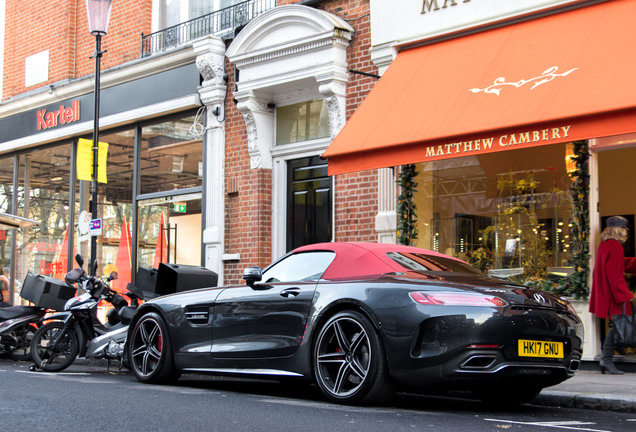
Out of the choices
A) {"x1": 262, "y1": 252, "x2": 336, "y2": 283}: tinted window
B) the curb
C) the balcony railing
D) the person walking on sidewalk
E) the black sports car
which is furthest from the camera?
the balcony railing

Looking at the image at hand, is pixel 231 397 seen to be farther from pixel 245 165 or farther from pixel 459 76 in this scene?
pixel 245 165

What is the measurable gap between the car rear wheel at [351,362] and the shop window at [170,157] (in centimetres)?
905

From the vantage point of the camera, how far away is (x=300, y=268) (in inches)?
294

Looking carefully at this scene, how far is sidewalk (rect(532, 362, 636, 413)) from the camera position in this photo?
671 cm

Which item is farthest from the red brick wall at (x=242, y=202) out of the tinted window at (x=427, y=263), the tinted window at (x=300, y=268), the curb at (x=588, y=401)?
the curb at (x=588, y=401)

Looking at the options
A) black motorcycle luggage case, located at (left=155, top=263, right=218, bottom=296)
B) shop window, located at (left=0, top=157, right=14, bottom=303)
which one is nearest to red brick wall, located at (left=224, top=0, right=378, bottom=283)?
black motorcycle luggage case, located at (left=155, top=263, right=218, bottom=296)

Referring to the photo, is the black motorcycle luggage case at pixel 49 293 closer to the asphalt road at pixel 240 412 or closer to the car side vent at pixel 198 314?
the asphalt road at pixel 240 412

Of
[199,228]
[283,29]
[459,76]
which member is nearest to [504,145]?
[459,76]

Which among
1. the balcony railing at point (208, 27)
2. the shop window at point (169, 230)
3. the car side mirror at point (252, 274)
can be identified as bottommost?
the car side mirror at point (252, 274)

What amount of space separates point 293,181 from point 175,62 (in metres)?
3.36

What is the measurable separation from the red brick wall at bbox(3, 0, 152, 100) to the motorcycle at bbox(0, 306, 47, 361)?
679 centimetres

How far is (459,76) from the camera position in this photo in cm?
1052

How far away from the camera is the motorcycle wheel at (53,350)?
9883 mm

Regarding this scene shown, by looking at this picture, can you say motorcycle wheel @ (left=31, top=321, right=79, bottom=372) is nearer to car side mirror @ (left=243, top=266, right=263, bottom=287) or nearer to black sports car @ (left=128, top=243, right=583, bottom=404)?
black sports car @ (left=128, top=243, right=583, bottom=404)
